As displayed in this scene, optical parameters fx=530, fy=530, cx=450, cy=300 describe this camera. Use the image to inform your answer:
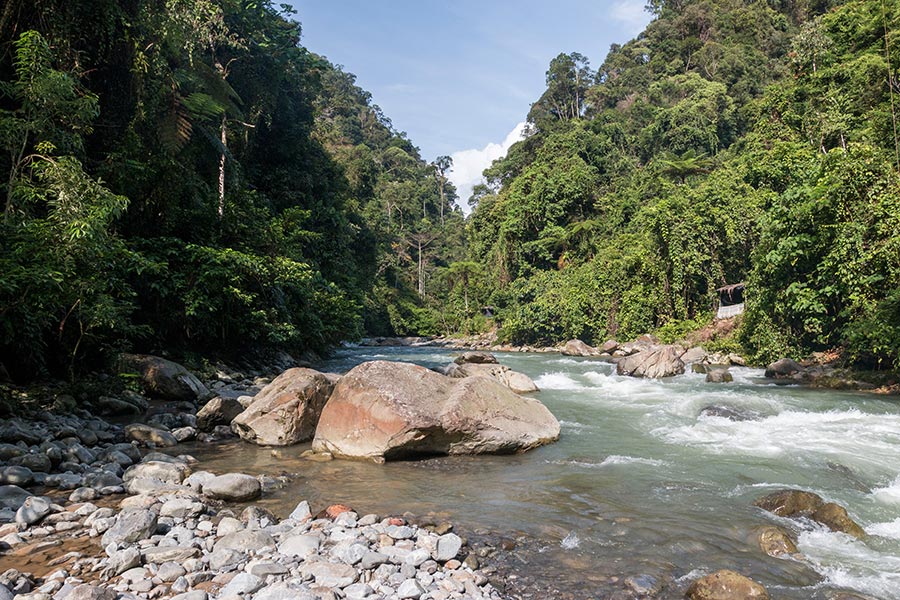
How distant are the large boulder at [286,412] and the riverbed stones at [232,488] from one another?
2544 mm

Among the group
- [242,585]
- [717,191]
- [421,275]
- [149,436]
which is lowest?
[242,585]

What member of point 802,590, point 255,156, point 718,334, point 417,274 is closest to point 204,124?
point 255,156

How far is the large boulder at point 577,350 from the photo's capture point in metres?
31.2

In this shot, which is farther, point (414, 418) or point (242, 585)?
point (414, 418)

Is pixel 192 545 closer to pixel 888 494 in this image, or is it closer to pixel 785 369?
pixel 888 494

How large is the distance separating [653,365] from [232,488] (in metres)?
16.4

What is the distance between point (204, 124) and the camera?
15.9 m

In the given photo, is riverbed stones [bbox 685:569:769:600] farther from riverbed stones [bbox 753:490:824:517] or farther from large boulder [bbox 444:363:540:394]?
large boulder [bbox 444:363:540:394]

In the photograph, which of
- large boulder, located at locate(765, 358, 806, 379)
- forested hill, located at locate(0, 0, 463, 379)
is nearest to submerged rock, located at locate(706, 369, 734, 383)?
large boulder, located at locate(765, 358, 806, 379)

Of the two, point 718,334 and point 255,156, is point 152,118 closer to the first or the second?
point 255,156

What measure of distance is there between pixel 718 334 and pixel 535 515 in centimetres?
2333

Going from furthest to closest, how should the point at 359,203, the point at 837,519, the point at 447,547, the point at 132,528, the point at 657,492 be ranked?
1. the point at 359,203
2. the point at 657,492
3. the point at 837,519
4. the point at 447,547
5. the point at 132,528

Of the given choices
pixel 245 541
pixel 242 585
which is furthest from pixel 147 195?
pixel 242 585

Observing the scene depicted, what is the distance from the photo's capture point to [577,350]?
31672mm
